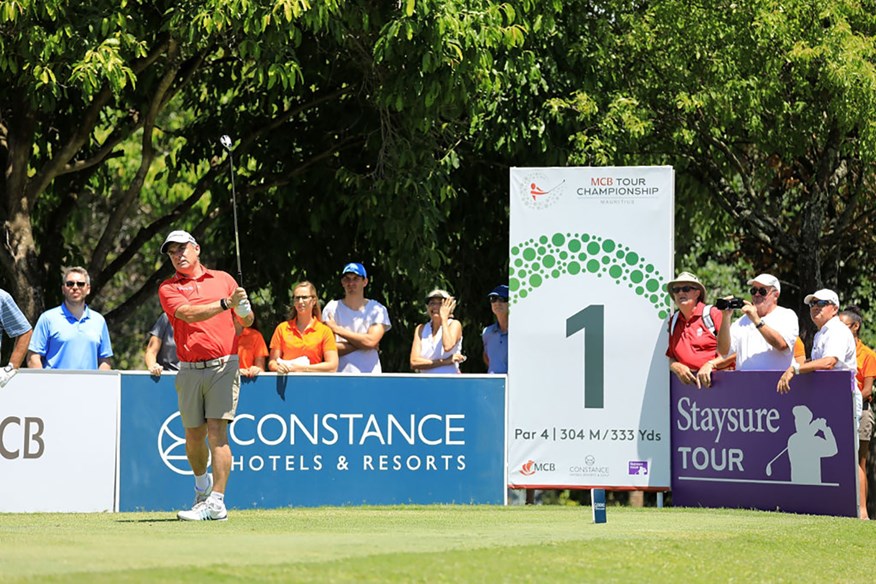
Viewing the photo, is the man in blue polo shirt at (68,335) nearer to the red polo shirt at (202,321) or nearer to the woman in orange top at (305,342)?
the woman in orange top at (305,342)

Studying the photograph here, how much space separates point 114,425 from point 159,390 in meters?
0.48

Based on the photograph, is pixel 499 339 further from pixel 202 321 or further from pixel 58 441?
pixel 202 321

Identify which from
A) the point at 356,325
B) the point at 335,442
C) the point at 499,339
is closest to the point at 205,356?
the point at 335,442

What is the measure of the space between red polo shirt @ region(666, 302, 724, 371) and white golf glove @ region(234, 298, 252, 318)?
15.5 ft

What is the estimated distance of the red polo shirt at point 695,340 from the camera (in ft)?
45.6

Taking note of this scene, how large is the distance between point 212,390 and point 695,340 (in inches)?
193

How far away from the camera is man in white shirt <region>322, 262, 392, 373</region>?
14570 millimetres

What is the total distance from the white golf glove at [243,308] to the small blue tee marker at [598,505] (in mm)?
2758

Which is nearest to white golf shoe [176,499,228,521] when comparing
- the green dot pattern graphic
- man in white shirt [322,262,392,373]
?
man in white shirt [322,262,392,373]

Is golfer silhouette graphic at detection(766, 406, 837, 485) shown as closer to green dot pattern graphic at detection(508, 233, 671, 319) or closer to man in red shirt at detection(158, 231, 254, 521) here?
green dot pattern graphic at detection(508, 233, 671, 319)

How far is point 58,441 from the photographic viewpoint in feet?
43.2

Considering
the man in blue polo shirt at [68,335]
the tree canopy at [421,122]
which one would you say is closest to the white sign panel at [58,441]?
the man in blue polo shirt at [68,335]

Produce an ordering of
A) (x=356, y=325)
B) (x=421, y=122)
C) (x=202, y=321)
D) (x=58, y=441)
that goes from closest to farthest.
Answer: (x=202, y=321), (x=58, y=441), (x=356, y=325), (x=421, y=122)

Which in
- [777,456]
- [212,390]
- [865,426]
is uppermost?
[212,390]
